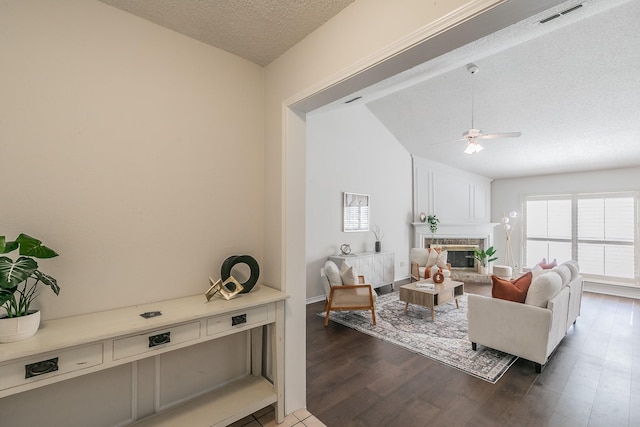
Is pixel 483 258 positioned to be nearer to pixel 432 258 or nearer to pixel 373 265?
pixel 432 258

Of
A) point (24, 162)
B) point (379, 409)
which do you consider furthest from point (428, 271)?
point (24, 162)

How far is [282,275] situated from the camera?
2.14 metres

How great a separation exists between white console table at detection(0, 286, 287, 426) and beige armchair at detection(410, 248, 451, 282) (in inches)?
140

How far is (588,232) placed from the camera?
22.8 ft

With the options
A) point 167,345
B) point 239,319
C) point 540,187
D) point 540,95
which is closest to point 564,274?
point 540,95

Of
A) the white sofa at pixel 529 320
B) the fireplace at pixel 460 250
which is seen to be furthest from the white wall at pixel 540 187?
the white sofa at pixel 529 320

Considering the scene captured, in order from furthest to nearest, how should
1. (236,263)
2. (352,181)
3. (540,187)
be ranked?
(540,187) → (352,181) → (236,263)

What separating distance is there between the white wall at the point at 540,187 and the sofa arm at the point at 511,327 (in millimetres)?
6161

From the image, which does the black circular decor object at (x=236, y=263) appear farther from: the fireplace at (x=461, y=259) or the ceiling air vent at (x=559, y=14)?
the fireplace at (x=461, y=259)

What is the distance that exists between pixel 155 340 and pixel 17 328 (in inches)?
22.2

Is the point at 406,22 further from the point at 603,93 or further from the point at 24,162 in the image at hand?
the point at 603,93

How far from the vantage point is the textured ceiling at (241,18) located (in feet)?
5.57

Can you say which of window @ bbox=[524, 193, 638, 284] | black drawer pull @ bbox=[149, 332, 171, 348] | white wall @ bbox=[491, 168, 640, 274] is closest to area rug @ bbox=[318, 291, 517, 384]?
black drawer pull @ bbox=[149, 332, 171, 348]

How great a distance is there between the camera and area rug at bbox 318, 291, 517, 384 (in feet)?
9.65
